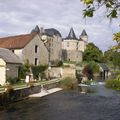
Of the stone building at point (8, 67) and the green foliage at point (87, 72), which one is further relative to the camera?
the green foliage at point (87, 72)

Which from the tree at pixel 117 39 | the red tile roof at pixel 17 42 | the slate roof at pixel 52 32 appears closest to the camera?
the tree at pixel 117 39

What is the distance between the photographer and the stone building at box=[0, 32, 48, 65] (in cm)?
4234

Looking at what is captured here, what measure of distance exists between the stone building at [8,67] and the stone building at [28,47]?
18.5ft

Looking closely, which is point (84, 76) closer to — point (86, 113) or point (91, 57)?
point (91, 57)

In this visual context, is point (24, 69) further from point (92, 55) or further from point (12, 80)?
point (92, 55)

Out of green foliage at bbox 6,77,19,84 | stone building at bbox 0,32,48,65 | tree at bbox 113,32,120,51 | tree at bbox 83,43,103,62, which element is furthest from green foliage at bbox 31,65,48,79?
tree at bbox 83,43,103,62

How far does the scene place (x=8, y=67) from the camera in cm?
3331

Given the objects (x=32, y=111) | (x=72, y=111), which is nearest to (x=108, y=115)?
(x=72, y=111)

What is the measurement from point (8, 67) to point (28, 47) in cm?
1040

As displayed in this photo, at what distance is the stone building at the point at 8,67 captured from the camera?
32.7 meters

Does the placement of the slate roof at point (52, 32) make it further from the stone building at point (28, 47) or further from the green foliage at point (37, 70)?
the green foliage at point (37, 70)

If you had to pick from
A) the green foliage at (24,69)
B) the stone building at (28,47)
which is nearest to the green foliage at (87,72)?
the stone building at (28,47)

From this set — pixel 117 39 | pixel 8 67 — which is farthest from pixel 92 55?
pixel 117 39

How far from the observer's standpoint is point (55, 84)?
1599 inches
